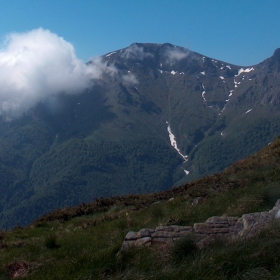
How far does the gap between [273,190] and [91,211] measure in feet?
28.4

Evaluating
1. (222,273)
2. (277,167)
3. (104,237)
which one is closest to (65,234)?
(104,237)

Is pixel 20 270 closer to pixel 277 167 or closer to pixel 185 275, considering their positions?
pixel 185 275

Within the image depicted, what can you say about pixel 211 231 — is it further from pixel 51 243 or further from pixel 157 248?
pixel 51 243

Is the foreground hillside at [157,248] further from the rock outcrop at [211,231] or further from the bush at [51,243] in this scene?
the rock outcrop at [211,231]

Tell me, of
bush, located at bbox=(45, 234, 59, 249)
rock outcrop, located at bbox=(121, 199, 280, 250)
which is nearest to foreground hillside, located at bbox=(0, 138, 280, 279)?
bush, located at bbox=(45, 234, 59, 249)

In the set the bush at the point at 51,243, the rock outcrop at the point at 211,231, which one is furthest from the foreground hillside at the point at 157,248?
the rock outcrop at the point at 211,231

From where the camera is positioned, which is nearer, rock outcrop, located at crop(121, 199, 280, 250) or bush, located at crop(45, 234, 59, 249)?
rock outcrop, located at crop(121, 199, 280, 250)

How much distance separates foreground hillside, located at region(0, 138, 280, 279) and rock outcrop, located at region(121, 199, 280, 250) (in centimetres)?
35

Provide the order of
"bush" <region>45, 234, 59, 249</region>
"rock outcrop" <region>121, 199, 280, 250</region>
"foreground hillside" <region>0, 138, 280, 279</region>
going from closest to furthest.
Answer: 1. "foreground hillside" <region>0, 138, 280, 279</region>
2. "rock outcrop" <region>121, 199, 280, 250</region>
3. "bush" <region>45, 234, 59, 249</region>

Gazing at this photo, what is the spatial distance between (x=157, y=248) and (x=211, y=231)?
1.27m

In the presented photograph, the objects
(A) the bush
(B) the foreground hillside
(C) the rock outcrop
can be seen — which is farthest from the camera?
(A) the bush

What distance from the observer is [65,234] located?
1184 centimetres

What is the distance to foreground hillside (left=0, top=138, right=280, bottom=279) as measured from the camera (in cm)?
596

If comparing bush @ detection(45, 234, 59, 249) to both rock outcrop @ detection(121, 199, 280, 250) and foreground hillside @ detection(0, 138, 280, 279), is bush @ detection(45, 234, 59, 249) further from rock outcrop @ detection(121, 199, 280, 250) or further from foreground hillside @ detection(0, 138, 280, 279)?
rock outcrop @ detection(121, 199, 280, 250)
